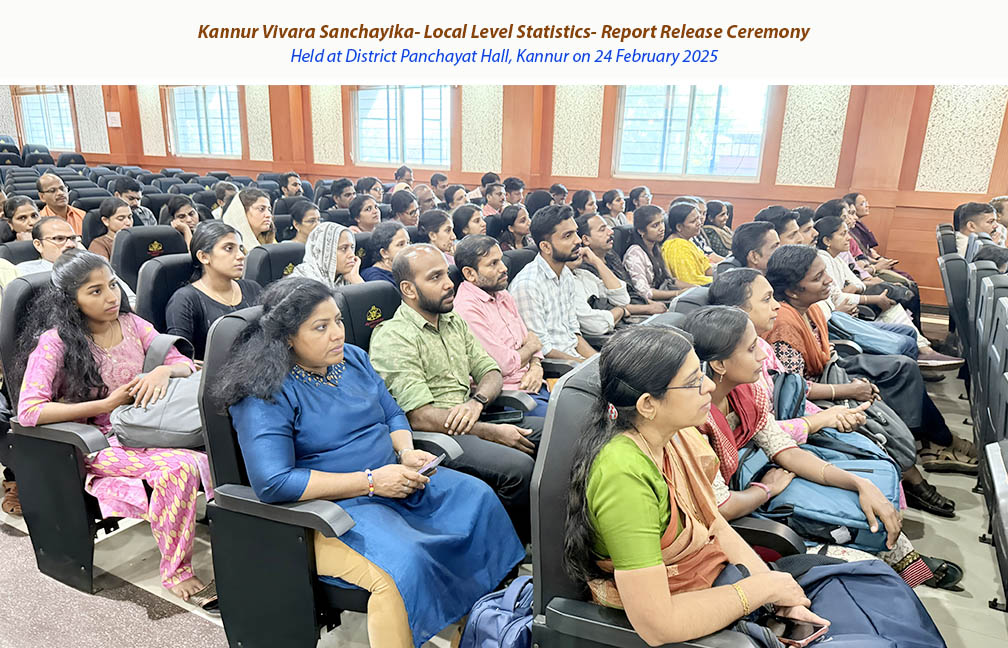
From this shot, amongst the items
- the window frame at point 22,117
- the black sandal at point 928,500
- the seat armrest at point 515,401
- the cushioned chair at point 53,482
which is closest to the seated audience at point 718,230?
the black sandal at point 928,500

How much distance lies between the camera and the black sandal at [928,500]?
2449 millimetres

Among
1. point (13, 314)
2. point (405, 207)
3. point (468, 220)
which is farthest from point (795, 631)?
point (405, 207)

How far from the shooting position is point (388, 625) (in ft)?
4.60

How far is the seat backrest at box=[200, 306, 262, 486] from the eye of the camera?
1479 mm

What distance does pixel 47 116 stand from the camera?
1461cm

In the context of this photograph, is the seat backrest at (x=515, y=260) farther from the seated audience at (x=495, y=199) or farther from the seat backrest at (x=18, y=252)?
the seated audience at (x=495, y=199)

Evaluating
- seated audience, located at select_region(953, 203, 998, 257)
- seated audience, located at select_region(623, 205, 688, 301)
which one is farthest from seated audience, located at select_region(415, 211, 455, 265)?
seated audience, located at select_region(953, 203, 998, 257)

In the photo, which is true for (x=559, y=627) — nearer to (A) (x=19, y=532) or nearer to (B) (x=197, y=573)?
(B) (x=197, y=573)

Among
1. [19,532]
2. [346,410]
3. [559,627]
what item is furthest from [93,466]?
[559,627]

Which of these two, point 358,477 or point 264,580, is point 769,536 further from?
point 264,580

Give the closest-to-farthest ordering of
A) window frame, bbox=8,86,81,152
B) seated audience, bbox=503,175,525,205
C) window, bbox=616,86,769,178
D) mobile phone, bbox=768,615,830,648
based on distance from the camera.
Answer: mobile phone, bbox=768,615,830,648 < seated audience, bbox=503,175,525,205 < window, bbox=616,86,769,178 < window frame, bbox=8,86,81,152

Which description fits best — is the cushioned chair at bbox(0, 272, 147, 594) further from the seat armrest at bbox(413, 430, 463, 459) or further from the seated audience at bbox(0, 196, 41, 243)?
the seated audience at bbox(0, 196, 41, 243)

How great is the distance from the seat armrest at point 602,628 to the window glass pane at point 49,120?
52.7 ft

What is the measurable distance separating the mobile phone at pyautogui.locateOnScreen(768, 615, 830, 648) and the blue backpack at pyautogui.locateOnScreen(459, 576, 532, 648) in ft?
1.50
